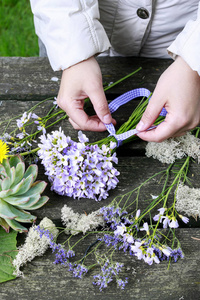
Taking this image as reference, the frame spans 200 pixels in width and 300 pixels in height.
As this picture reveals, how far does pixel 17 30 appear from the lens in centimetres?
246

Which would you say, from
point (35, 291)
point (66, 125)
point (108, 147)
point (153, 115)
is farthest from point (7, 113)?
point (35, 291)

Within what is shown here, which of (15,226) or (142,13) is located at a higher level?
(142,13)

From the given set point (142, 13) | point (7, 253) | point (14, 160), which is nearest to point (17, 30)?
point (142, 13)

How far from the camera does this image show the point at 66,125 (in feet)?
4.00

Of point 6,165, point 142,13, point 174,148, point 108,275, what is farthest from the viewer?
point 142,13

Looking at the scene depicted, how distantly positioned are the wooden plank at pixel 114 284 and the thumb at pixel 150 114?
1.33 ft

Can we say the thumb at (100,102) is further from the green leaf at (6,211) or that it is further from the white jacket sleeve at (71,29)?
the green leaf at (6,211)

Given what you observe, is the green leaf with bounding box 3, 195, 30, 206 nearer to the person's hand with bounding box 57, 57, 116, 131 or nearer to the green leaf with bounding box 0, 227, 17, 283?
the green leaf with bounding box 0, 227, 17, 283

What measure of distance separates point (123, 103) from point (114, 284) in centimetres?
59

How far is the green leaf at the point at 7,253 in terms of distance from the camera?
2.97ft

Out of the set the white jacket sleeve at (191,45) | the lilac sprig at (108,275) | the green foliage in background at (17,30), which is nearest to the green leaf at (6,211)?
the lilac sprig at (108,275)

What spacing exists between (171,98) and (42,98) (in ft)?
1.63

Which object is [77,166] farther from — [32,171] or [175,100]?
[175,100]

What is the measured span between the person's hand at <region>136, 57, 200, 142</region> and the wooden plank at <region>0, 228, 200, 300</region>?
15.2 inches
